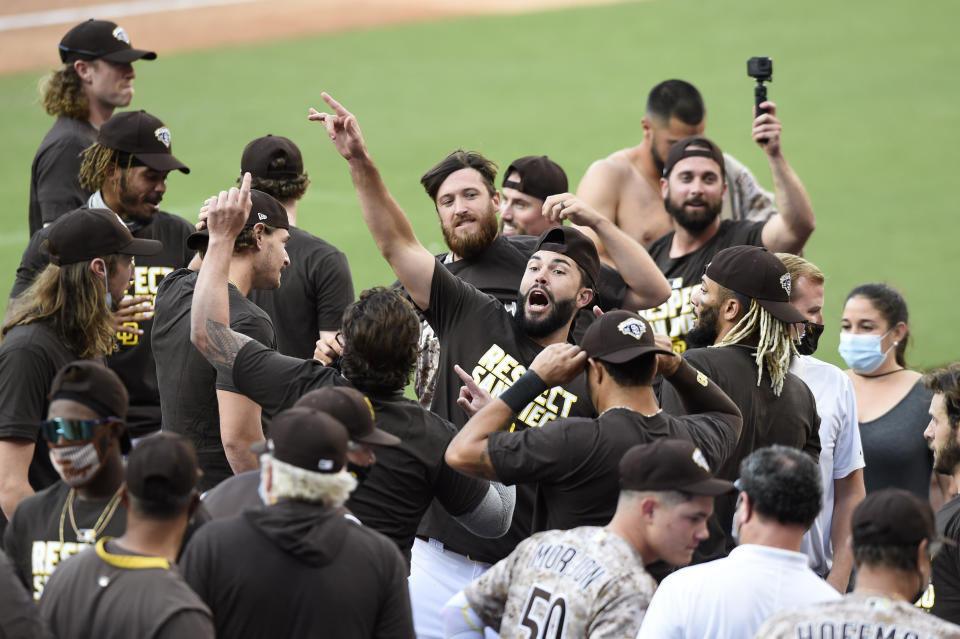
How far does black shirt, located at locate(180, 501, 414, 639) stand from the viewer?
3416 mm

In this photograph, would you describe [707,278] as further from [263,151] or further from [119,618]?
[119,618]

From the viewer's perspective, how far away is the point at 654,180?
8.34 m

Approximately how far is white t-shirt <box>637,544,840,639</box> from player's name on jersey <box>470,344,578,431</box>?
4.66 feet

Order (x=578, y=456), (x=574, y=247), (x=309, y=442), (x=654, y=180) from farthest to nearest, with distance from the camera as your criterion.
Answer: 1. (x=654, y=180)
2. (x=574, y=247)
3. (x=578, y=456)
4. (x=309, y=442)

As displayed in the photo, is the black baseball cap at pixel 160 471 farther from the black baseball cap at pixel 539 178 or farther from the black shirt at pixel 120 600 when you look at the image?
the black baseball cap at pixel 539 178

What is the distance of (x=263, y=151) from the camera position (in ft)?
20.7

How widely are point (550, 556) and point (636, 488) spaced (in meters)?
0.32

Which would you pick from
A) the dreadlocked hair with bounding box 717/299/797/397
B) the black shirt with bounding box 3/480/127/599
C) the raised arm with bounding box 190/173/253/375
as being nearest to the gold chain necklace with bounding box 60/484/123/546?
the black shirt with bounding box 3/480/127/599

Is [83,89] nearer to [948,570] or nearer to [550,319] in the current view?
[550,319]

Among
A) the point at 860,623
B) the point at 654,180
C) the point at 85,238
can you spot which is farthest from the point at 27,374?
the point at 654,180

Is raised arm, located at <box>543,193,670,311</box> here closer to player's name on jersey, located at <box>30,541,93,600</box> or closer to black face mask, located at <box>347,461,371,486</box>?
black face mask, located at <box>347,461,371,486</box>

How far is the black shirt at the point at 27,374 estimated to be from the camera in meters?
4.73

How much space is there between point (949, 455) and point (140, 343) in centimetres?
368

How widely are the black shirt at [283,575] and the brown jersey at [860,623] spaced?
110 centimetres
